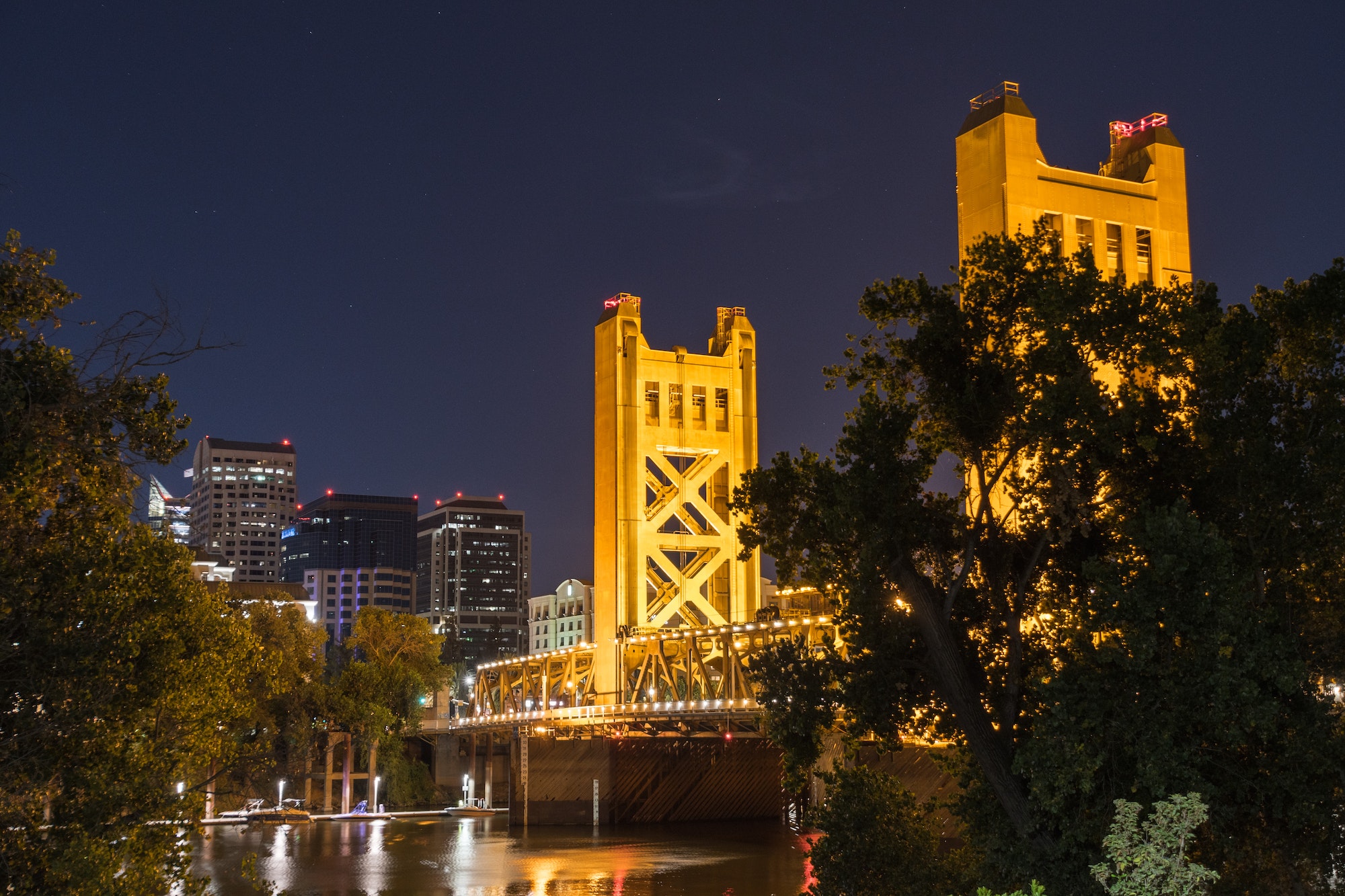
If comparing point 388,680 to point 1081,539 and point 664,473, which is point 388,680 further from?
point 1081,539

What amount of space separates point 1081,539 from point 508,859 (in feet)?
122

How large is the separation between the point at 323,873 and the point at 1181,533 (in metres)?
37.7

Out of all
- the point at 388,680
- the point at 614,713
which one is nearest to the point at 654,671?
the point at 614,713

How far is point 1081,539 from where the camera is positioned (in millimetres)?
20891

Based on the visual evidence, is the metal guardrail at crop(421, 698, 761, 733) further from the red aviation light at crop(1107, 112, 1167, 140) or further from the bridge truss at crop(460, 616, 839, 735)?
the red aviation light at crop(1107, 112, 1167, 140)

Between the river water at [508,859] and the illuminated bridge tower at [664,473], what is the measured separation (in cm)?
898

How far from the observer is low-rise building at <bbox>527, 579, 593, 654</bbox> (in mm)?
159500

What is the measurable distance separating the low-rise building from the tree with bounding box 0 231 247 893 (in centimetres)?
13584

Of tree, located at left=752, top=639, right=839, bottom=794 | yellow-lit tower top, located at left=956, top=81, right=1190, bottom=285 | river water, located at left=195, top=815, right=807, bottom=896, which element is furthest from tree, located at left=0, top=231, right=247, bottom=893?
yellow-lit tower top, located at left=956, top=81, right=1190, bottom=285

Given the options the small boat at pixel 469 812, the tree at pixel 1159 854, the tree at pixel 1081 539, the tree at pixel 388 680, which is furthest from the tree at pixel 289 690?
the tree at pixel 1159 854

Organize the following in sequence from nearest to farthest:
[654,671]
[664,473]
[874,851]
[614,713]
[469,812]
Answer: [874,851], [614,713], [654,671], [664,473], [469,812]

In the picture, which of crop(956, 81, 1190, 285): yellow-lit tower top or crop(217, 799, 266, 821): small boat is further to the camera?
crop(217, 799, 266, 821): small boat

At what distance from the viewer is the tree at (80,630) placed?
14375 mm

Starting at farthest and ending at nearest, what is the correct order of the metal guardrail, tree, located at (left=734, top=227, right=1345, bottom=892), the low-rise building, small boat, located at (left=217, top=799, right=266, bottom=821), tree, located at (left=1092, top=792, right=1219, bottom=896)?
the low-rise building
small boat, located at (left=217, top=799, right=266, bottom=821)
the metal guardrail
tree, located at (left=734, top=227, right=1345, bottom=892)
tree, located at (left=1092, top=792, right=1219, bottom=896)
